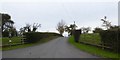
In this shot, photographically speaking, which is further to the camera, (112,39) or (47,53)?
(112,39)

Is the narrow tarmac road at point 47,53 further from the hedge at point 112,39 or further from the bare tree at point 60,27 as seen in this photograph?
the bare tree at point 60,27

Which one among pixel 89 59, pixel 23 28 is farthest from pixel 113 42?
pixel 23 28

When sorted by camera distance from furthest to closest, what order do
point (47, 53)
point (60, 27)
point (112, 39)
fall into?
point (60, 27)
point (112, 39)
point (47, 53)

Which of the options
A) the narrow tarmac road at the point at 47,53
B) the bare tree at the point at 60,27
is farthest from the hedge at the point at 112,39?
the bare tree at the point at 60,27

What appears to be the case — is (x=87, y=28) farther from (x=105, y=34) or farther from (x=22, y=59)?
(x=22, y=59)

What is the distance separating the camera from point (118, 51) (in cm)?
1723

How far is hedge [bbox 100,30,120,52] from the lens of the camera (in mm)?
17016

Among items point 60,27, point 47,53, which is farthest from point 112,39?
point 60,27

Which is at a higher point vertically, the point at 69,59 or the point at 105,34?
the point at 105,34

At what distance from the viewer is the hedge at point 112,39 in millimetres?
17016

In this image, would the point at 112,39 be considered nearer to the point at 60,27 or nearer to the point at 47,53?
the point at 47,53

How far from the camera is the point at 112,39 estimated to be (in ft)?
59.2

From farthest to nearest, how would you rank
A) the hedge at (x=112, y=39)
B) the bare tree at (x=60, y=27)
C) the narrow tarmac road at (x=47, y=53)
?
the bare tree at (x=60, y=27), the hedge at (x=112, y=39), the narrow tarmac road at (x=47, y=53)

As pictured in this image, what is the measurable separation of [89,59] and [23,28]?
6659 centimetres
